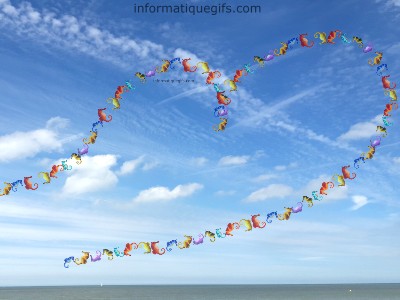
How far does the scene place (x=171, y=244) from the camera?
27047mm

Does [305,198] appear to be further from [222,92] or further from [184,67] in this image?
[184,67]

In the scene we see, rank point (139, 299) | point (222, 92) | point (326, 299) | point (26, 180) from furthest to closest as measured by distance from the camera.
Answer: point (139, 299), point (326, 299), point (222, 92), point (26, 180)

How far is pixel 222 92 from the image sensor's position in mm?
26797

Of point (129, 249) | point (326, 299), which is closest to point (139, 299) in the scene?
point (326, 299)

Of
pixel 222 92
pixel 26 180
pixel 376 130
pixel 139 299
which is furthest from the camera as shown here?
pixel 139 299

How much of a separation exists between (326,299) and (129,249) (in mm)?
143743

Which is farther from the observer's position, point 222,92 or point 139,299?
point 139,299

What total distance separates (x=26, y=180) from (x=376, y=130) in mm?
20785

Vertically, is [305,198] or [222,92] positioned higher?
[222,92]

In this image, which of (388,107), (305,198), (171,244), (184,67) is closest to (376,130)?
(388,107)

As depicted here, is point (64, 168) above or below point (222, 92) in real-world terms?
below

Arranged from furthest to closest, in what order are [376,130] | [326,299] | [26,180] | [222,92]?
[326,299], [376,130], [222,92], [26,180]

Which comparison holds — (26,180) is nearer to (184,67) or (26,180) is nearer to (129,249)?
(129,249)

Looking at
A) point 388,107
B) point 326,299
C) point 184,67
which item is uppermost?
point 184,67
